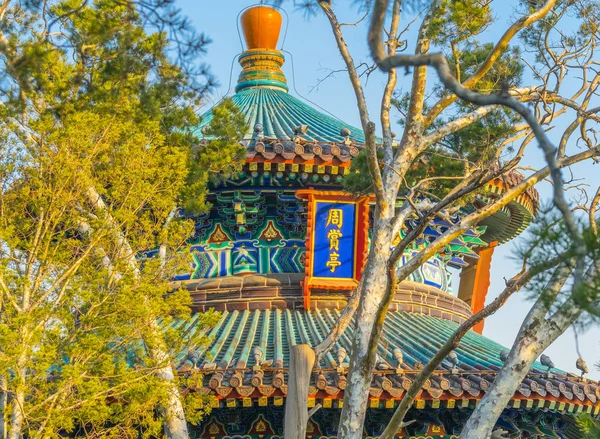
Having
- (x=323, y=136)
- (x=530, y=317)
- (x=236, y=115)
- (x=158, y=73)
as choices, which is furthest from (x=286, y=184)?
(x=530, y=317)

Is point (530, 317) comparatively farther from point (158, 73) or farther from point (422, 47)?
point (158, 73)

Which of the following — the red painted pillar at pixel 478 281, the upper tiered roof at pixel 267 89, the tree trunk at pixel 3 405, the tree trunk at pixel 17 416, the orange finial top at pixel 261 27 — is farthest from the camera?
the orange finial top at pixel 261 27

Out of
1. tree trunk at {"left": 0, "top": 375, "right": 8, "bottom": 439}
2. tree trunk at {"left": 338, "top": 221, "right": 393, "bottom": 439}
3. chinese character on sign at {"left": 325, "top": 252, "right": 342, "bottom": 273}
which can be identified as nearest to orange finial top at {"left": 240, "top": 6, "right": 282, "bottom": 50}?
chinese character on sign at {"left": 325, "top": 252, "right": 342, "bottom": 273}

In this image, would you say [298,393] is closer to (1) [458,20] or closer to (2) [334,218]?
(1) [458,20]

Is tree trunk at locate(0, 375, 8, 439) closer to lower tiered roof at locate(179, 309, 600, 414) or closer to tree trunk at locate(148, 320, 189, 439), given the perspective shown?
tree trunk at locate(148, 320, 189, 439)

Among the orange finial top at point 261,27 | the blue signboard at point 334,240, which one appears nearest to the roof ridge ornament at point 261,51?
the orange finial top at point 261,27

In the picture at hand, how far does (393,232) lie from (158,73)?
263 cm

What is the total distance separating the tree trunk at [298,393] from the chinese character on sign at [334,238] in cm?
408

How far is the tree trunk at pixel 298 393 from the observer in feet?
21.3

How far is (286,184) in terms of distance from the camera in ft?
35.9

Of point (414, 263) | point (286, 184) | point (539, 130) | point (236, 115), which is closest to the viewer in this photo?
point (539, 130)

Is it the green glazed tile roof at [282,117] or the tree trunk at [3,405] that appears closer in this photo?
the tree trunk at [3,405]

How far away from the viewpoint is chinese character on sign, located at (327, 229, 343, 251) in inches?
426

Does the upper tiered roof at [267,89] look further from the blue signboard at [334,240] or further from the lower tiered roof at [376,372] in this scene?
the lower tiered roof at [376,372]
